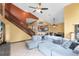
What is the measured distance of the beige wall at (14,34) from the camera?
8.82 feet

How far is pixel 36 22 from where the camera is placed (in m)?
2.75

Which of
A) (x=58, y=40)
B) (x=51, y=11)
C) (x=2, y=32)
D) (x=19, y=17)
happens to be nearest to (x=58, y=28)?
(x=58, y=40)

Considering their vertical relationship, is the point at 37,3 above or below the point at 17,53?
above

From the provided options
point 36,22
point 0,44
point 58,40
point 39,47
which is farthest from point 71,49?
point 0,44

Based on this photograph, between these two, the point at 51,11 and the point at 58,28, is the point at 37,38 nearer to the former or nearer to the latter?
the point at 58,28

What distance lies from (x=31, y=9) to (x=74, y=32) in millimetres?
791

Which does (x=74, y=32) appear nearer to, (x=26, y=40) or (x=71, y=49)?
(x=71, y=49)

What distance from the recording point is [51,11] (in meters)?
2.75

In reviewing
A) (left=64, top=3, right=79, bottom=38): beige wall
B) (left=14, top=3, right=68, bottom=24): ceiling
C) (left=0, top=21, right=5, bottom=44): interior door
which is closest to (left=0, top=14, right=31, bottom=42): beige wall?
(left=0, top=21, right=5, bottom=44): interior door

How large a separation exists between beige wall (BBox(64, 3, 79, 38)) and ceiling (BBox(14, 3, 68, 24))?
0.24 feet

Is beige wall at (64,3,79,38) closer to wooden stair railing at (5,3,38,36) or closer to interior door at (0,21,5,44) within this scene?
wooden stair railing at (5,3,38,36)

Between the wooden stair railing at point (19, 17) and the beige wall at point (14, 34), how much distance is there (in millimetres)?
61

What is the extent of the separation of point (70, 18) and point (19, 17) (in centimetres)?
83

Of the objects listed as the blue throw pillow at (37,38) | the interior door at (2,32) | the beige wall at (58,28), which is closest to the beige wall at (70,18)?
the beige wall at (58,28)
